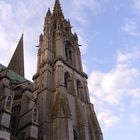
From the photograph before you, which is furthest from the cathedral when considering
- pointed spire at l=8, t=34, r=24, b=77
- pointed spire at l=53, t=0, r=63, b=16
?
pointed spire at l=8, t=34, r=24, b=77

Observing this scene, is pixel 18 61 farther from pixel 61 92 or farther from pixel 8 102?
pixel 8 102

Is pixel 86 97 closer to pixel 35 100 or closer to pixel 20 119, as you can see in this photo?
pixel 35 100

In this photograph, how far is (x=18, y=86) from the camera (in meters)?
26.9

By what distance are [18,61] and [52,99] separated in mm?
19247

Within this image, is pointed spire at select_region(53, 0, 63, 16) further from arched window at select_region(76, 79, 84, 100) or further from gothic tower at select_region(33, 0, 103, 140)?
arched window at select_region(76, 79, 84, 100)

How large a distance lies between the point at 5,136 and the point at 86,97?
11787mm

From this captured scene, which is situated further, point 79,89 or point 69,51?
point 69,51

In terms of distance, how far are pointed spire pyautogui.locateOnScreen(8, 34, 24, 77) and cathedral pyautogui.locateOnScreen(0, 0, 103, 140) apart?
8.61 metres

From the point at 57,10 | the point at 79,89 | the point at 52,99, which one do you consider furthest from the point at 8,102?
the point at 57,10

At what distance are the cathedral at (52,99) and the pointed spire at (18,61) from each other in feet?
28.2

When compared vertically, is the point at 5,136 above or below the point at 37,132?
below

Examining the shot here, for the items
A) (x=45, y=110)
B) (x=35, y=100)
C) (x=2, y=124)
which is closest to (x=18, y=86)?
(x=35, y=100)

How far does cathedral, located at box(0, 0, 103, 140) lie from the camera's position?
19812 millimetres

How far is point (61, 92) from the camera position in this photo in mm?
23391
